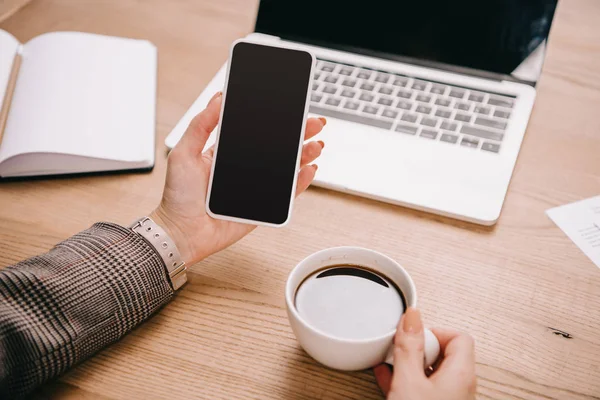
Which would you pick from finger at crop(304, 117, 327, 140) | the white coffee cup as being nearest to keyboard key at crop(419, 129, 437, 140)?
finger at crop(304, 117, 327, 140)

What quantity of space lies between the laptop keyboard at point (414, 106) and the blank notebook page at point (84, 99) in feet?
0.85

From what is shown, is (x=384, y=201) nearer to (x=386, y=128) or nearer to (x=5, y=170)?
(x=386, y=128)

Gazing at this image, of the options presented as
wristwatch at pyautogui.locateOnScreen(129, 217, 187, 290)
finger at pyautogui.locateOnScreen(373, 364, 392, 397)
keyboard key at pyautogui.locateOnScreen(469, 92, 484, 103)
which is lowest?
finger at pyautogui.locateOnScreen(373, 364, 392, 397)

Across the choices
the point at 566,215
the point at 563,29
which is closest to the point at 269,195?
the point at 566,215

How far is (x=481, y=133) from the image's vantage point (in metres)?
0.76

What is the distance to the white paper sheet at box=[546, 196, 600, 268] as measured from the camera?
2.12 feet

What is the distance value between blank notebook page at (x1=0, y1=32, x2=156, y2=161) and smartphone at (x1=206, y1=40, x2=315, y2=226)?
0.19m

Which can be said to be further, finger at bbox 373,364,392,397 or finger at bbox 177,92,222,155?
finger at bbox 177,92,222,155

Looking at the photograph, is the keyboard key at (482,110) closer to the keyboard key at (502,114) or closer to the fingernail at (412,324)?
the keyboard key at (502,114)

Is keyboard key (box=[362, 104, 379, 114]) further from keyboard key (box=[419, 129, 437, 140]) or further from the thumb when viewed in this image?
the thumb

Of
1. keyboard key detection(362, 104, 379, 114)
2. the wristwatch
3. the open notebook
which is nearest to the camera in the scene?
the wristwatch

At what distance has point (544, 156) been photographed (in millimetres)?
771

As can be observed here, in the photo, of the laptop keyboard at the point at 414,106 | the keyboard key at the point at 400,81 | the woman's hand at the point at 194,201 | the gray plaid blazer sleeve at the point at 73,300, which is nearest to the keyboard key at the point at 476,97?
the laptop keyboard at the point at 414,106

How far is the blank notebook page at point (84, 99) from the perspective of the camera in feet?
2.29
